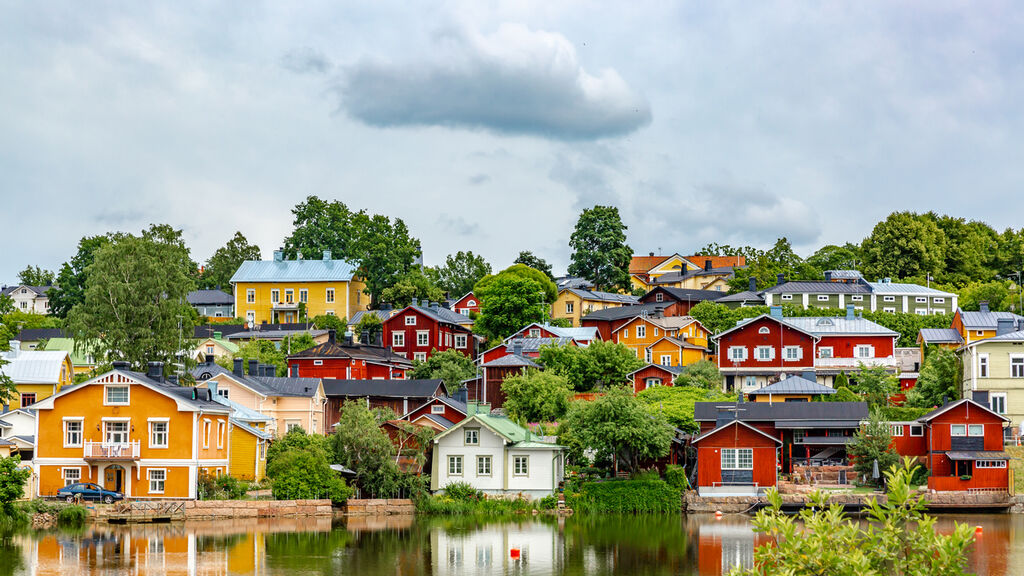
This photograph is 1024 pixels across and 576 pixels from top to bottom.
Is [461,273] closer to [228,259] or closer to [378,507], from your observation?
[228,259]

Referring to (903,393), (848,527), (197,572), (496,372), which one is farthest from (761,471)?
(848,527)

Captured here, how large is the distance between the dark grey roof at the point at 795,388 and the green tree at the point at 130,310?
1336 inches

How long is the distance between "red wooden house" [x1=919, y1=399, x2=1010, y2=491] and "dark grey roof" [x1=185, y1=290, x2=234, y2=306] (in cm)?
8193

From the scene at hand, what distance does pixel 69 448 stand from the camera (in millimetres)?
56281

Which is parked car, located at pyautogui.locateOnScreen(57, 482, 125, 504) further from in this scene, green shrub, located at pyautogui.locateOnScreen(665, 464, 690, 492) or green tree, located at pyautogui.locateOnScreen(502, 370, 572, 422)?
green tree, located at pyautogui.locateOnScreen(502, 370, 572, 422)

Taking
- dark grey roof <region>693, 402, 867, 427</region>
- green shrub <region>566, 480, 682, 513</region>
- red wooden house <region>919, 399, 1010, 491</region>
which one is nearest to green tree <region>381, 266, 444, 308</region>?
dark grey roof <region>693, 402, 867, 427</region>

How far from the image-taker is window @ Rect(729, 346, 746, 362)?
8288 centimetres

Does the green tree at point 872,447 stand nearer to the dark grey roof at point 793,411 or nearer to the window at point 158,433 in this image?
the dark grey roof at point 793,411

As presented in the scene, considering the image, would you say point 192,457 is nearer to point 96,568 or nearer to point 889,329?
point 96,568

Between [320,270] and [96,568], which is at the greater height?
[320,270]

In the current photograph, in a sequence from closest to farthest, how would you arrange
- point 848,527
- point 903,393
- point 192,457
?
point 848,527, point 192,457, point 903,393

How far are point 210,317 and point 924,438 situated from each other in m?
74.6

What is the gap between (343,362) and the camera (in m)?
87.4

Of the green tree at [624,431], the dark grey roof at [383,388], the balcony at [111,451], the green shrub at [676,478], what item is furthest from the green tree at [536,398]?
the balcony at [111,451]
